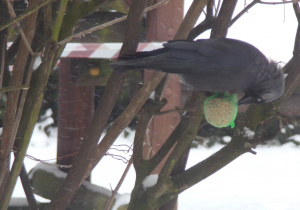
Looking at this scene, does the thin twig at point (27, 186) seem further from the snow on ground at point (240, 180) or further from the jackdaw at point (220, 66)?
the snow on ground at point (240, 180)

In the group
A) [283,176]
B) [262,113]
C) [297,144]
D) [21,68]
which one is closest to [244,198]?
[283,176]

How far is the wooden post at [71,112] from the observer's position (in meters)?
2.02

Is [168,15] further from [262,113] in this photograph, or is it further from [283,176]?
[283,176]

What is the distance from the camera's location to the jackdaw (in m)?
0.99

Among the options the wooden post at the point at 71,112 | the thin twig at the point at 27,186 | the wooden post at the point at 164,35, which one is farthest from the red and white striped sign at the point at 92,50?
the thin twig at the point at 27,186

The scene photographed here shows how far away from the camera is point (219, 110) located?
108 cm

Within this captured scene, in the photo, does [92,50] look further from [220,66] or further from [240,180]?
[240,180]

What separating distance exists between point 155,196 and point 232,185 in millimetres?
2938

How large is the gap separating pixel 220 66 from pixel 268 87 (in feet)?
0.42

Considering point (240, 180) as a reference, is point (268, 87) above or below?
below

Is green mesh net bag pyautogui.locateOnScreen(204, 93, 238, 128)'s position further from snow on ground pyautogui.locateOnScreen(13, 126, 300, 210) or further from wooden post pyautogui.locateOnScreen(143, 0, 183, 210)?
snow on ground pyautogui.locateOnScreen(13, 126, 300, 210)

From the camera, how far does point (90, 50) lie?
208 cm

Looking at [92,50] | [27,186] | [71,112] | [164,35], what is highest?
[92,50]

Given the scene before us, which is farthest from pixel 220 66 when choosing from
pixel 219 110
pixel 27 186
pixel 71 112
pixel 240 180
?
pixel 240 180
